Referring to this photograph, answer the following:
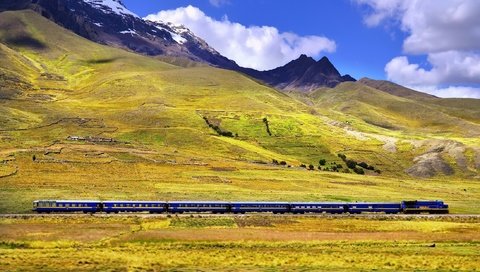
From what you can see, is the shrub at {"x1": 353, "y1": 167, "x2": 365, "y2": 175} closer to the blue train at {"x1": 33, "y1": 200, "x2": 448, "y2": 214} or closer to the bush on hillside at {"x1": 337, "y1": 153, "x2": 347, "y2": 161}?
the bush on hillside at {"x1": 337, "y1": 153, "x2": 347, "y2": 161}

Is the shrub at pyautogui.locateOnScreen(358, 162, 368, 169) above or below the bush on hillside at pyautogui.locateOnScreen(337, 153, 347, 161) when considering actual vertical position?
below

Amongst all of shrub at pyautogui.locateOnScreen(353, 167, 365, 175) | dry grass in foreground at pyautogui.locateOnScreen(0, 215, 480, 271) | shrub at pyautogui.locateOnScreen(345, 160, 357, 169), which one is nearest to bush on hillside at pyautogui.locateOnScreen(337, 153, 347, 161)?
shrub at pyautogui.locateOnScreen(345, 160, 357, 169)

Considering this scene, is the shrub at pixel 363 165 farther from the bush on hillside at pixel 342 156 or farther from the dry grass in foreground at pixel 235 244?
the dry grass in foreground at pixel 235 244

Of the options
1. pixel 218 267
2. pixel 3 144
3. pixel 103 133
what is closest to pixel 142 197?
pixel 218 267

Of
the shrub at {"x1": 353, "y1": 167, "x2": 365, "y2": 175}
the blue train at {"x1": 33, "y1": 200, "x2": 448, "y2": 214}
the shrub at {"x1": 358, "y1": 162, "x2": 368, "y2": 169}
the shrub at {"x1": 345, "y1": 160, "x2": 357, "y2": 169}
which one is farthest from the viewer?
the shrub at {"x1": 358, "y1": 162, "x2": 368, "y2": 169}

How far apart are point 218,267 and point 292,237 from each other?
2226 centimetres

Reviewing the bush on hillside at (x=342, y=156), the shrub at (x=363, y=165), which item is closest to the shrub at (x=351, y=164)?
the shrub at (x=363, y=165)

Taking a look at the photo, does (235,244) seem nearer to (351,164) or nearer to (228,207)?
(228,207)

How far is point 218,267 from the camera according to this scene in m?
47.4

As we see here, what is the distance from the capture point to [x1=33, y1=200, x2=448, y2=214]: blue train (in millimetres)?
84625

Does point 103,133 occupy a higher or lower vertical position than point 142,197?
higher

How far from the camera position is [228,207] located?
90.9m

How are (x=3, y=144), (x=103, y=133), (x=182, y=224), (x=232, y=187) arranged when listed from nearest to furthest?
(x=182, y=224) < (x=232, y=187) < (x=3, y=144) < (x=103, y=133)

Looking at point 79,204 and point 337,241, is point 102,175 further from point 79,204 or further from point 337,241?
point 337,241
